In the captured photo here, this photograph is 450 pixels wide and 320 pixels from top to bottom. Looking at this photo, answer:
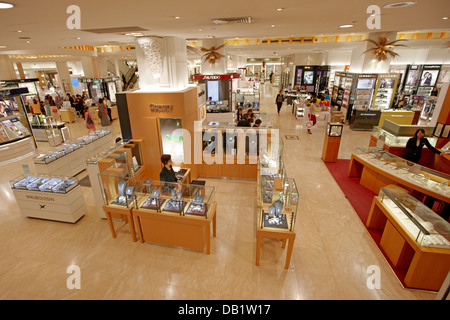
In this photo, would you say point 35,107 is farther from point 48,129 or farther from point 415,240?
point 415,240

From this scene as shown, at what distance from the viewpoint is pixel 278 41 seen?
1117 centimetres

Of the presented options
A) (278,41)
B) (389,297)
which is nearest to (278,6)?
(389,297)

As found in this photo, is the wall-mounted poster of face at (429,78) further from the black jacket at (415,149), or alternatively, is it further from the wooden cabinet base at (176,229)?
the wooden cabinet base at (176,229)

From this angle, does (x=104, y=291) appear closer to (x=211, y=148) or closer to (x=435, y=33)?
(x=211, y=148)

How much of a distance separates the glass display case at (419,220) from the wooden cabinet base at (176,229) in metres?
3.13

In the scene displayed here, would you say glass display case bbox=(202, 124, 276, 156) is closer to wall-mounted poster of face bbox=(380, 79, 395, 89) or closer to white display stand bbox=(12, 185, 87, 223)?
white display stand bbox=(12, 185, 87, 223)

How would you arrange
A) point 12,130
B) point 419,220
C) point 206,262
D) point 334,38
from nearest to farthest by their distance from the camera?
point 419,220 → point 206,262 → point 12,130 → point 334,38

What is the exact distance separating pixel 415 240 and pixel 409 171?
2411 mm

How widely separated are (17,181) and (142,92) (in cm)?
333

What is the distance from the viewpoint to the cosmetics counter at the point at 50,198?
4.73 meters

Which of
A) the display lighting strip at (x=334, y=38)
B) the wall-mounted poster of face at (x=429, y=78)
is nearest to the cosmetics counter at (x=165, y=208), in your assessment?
the display lighting strip at (x=334, y=38)

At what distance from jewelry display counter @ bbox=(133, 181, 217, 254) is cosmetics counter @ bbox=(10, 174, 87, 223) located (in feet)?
5.55

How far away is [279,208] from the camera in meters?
3.77

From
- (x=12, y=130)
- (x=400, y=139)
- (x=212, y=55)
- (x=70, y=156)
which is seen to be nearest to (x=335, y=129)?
(x=400, y=139)
